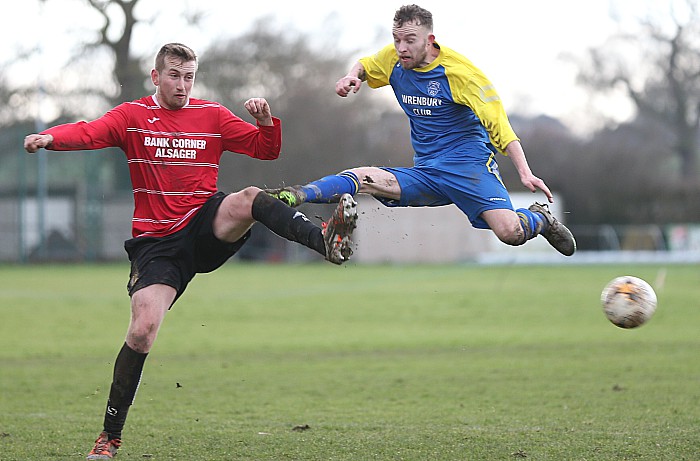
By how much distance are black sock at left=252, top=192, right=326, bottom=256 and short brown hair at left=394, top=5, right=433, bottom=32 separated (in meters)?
1.94

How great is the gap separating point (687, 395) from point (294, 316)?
11498mm

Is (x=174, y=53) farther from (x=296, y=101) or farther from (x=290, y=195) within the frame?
(x=296, y=101)

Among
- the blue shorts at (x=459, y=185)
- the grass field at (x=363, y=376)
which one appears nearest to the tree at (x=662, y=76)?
the grass field at (x=363, y=376)

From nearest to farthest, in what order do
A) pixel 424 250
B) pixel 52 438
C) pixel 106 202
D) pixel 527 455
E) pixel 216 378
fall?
pixel 527 455 < pixel 52 438 < pixel 216 378 < pixel 106 202 < pixel 424 250

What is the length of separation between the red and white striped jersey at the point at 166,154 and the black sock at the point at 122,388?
2.74 feet

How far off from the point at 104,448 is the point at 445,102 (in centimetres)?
370

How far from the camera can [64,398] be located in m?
10.6

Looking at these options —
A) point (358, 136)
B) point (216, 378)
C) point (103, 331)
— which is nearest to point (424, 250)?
point (358, 136)

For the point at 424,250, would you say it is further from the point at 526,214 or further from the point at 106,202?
the point at 526,214

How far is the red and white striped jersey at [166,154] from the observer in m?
7.10

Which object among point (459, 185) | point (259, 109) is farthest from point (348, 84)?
point (459, 185)

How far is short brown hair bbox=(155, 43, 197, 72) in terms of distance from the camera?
6.97 meters

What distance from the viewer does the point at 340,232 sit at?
6.65 meters

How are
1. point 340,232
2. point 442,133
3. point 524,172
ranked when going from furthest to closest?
point 442,133, point 524,172, point 340,232
